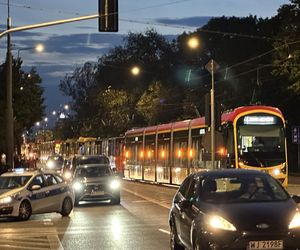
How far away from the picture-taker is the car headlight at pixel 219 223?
1007 cm

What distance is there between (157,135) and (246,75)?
2456 centimetres

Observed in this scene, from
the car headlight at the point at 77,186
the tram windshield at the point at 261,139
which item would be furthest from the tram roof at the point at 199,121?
the car headlight at the point at 77,186

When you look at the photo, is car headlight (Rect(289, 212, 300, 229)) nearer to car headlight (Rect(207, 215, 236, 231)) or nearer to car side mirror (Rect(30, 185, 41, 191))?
car headlight (Rect(207, 215, 236, 231))

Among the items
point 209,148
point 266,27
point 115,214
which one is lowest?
point 115,214

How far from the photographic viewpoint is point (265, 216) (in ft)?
33.3

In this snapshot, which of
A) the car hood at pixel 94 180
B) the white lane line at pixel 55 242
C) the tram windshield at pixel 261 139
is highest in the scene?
the tram windshield at pixel 261 139

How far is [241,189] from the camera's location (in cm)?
Result: 1130

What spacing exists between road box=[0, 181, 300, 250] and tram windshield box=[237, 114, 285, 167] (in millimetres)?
4646

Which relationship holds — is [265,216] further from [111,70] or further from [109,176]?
[111,70]

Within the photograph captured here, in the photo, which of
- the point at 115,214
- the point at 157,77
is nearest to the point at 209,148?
the point at 115,214

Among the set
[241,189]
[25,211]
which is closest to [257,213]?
[241,189]

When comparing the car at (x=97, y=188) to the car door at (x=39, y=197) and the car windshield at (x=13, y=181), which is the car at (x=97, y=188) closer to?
the car door at (x=39, y=197)

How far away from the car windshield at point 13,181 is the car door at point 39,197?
0.88ft

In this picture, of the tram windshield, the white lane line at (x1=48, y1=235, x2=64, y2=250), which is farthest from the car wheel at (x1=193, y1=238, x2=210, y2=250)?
the tram windshield
